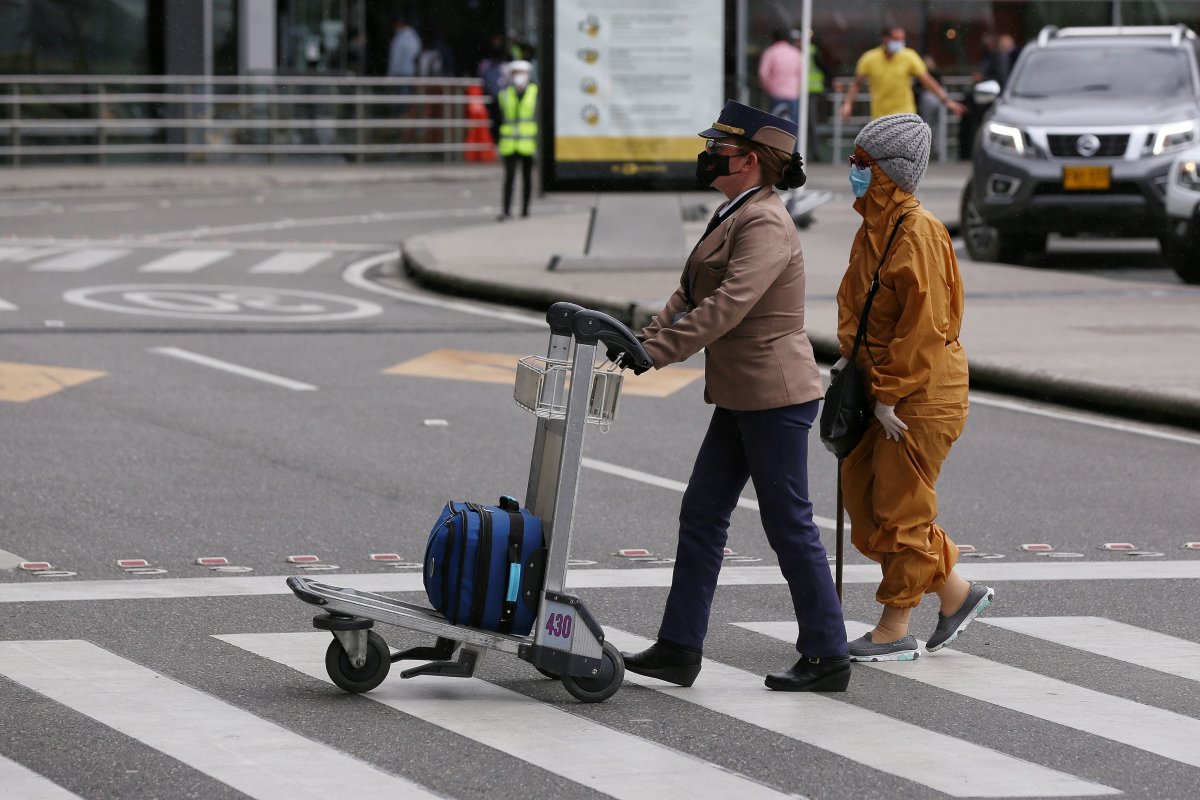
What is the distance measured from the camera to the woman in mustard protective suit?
609 centimetres

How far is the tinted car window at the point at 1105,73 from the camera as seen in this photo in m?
19.0

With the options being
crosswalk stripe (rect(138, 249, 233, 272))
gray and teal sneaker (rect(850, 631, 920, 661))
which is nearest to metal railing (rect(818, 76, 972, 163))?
crosswalk stripe (rect(138, 249, 233, 272))

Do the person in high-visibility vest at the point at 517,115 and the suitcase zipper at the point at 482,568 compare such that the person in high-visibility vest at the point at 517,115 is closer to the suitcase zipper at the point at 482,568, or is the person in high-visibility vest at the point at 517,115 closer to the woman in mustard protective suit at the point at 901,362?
the woman in mustard protective suit at the point at 901,362

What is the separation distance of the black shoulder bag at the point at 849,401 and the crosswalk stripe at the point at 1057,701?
74cm

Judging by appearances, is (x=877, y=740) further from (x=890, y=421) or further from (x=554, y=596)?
(x=890, y=421)

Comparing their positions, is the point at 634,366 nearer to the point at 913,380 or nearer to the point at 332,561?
the point at 913,380

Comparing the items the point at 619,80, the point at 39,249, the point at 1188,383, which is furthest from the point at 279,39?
the point at 1188,383

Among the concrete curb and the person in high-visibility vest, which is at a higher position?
the person in high-visibility vest

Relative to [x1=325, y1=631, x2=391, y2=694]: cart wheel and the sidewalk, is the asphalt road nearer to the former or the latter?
[x1=325, y1=631, x2=391, y2=694]: cart wheel

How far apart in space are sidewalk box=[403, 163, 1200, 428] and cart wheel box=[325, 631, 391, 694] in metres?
6.44

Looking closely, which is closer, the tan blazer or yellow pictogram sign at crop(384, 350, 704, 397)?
the tan blazer

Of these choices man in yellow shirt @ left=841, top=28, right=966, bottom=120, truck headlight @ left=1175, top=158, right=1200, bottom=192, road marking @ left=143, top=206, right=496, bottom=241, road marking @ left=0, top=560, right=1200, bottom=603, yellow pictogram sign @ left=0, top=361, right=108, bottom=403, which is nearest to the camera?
road marking @ left=0, top=560, right=1200, bottom=603

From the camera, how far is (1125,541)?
26.9 feet

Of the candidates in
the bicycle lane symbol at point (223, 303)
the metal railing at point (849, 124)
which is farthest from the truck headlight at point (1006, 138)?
the metal railing at point (849, 124)
